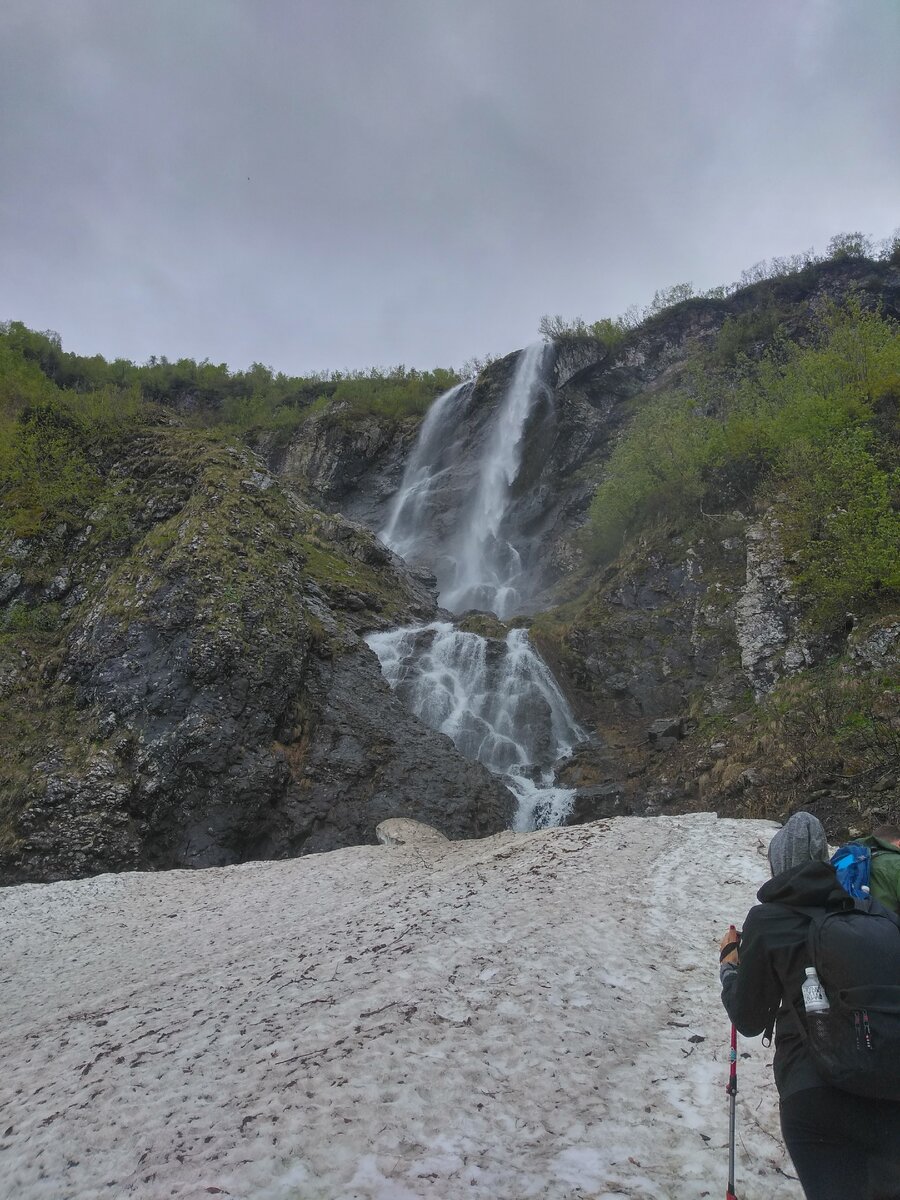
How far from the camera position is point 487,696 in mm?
26672

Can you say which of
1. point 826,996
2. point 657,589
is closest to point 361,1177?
point 826,996

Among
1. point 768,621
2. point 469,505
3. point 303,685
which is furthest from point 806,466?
point 469,505

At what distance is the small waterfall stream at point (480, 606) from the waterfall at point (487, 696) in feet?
0.14

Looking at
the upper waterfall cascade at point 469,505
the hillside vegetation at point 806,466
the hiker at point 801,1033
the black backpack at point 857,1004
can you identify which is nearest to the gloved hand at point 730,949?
the hiker at point 801,1033

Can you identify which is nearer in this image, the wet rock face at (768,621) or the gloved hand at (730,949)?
the gloved hand at (730,949)

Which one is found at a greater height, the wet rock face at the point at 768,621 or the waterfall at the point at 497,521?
the waterfall at the point at 497,521

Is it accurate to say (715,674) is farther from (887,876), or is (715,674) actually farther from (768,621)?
(887,876)

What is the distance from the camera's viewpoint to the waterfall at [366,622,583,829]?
24484 mm

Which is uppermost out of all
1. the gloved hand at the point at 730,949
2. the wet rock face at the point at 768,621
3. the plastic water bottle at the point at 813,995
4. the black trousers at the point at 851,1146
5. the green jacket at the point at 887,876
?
the wet rock face at the point at 768,621

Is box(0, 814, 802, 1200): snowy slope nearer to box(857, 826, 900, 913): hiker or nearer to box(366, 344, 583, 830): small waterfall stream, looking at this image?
box(857, 826, 900, 913): hiker

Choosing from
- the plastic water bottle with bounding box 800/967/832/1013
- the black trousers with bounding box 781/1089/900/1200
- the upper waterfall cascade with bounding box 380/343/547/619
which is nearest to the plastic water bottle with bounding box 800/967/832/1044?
the plastic water bottle with bounding box 800/967/832/1013

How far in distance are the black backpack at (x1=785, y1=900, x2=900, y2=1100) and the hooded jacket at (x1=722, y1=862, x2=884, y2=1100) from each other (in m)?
0.06

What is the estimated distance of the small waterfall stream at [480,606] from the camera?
973 inches

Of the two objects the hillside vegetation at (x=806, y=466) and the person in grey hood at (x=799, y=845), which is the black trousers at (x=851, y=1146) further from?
the hillside vegetation at (x=806, y=466)
